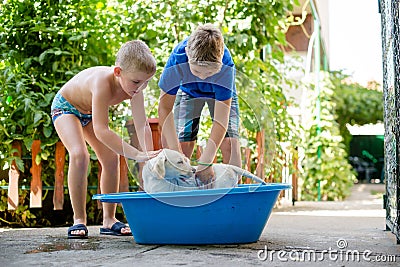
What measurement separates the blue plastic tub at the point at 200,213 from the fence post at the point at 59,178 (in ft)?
4.84

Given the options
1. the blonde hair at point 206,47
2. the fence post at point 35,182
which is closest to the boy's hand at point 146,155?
the blonde hair at point 206,47

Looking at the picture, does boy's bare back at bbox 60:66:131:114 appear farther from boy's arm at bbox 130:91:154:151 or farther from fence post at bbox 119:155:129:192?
fence post at bbox 119:155:129:192

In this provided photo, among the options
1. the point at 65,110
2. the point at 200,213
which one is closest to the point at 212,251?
the point at 200,213

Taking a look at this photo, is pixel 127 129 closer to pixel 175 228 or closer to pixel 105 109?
pixel 105 109

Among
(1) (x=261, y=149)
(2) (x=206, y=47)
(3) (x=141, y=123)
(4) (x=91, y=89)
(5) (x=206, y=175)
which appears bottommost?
(5) (x=206, y=175)

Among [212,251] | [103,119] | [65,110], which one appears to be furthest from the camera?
[65,110]

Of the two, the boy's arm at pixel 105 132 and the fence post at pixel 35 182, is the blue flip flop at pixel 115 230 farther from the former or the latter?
the fence post at pixel 35 182

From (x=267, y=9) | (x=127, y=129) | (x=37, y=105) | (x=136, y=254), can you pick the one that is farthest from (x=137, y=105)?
(x=267, y=9)

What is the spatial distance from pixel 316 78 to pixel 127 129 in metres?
5.90

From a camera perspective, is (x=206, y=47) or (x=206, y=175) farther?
(x=206, y=175)

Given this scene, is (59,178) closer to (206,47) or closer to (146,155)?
(146,155)

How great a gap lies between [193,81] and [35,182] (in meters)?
1.72

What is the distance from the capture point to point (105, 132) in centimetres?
246
